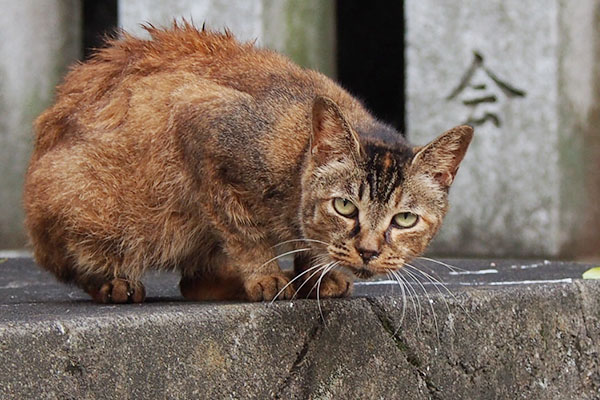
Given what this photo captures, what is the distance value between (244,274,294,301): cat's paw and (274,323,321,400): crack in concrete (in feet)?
0.59

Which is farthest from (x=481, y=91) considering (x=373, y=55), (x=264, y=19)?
(x=373, y=55)

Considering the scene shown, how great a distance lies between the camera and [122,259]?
350 cm

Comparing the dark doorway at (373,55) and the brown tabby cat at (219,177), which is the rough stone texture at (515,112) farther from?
the brown tabby cat at (219,177)

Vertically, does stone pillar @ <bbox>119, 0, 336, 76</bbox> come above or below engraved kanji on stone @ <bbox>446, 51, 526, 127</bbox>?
above

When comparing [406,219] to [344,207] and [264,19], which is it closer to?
[344,207]

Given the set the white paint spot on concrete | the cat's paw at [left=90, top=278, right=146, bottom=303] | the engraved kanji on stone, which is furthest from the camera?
the engraved kanji on stone

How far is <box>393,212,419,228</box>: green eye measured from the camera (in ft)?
10.1

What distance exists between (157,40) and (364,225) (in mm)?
1282

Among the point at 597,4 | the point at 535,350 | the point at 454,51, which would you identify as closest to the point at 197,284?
the point at 535,350

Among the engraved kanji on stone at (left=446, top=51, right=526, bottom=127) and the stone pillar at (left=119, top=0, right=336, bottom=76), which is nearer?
the stone pillar at (left=119, top=0, right=336, bottom=76)

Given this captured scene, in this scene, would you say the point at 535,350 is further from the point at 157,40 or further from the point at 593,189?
the point at 593,189

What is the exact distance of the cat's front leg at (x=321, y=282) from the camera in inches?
129

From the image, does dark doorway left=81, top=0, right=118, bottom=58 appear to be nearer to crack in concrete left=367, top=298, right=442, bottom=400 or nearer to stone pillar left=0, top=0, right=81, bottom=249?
stone pillar left=0, top=0, right=81, bottom=249

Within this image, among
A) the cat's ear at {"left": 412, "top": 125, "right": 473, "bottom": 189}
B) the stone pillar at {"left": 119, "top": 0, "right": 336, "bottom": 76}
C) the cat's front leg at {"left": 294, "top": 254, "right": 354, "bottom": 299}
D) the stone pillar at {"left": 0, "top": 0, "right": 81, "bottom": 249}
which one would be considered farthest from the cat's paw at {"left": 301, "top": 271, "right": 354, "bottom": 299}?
the stone pillar at {"left": 0, "top": 0, "right": 81, "bottom": 249}
